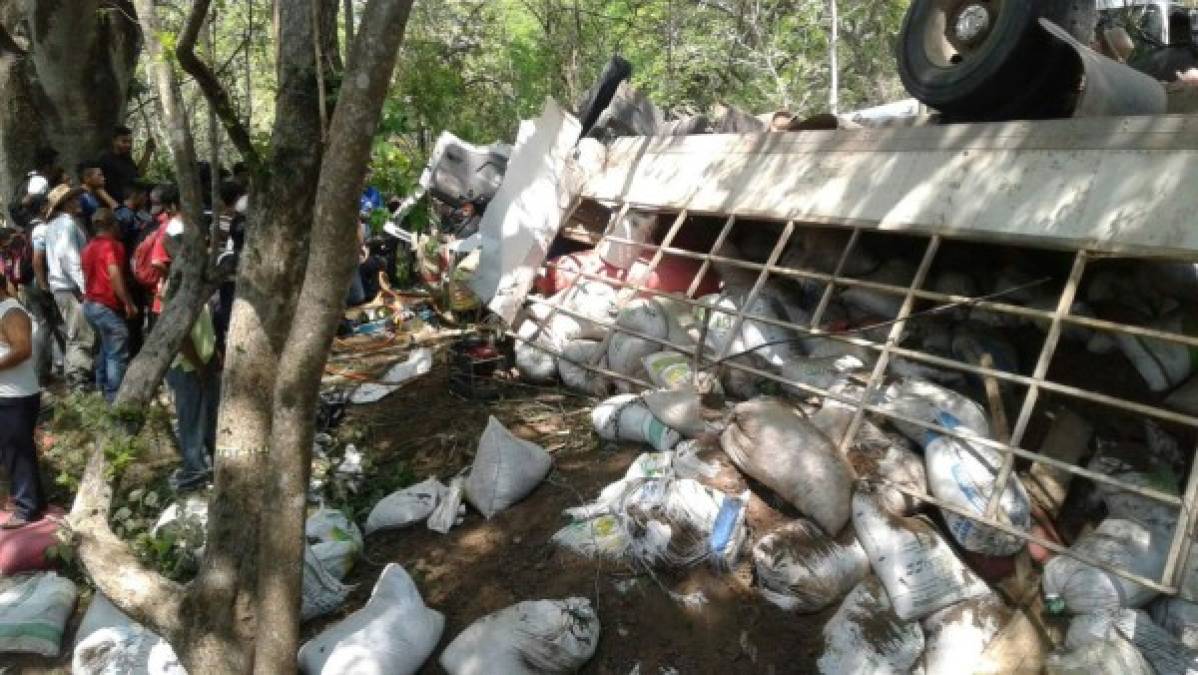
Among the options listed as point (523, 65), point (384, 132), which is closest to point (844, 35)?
point (523, 65)

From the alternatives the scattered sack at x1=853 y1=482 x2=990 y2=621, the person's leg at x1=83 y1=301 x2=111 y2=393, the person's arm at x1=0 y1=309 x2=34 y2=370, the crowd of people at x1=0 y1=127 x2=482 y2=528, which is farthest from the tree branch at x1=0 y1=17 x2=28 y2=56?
the scattered sack at x1=853 y1=482 x2=990 y2=621

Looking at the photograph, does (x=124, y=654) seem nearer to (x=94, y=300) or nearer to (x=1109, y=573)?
(x=94, y=300)

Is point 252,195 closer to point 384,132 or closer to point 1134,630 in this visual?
point 384,132

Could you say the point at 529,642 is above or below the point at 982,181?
below

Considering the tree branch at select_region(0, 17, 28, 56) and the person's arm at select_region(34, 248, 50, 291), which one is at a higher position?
the tree branch at select_region(0, 17, 28, 56)

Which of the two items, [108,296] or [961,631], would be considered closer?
[961,631]

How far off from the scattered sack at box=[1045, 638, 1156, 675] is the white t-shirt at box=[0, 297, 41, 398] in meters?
4.53

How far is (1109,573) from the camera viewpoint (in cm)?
271

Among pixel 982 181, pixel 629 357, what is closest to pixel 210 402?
pixel 629 357

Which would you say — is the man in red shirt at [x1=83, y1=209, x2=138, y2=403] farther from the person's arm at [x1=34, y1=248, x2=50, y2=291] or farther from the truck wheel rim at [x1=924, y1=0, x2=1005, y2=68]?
the truck wheel rim at [x1=924, y1=0, x2=1005, y2=68]

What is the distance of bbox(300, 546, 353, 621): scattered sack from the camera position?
3.35 m

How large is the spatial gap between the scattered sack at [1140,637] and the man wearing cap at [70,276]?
229 inches

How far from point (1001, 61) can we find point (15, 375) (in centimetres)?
508

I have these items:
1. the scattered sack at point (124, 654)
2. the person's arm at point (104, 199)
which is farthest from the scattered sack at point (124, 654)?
the person's arm at point (104, 199)
